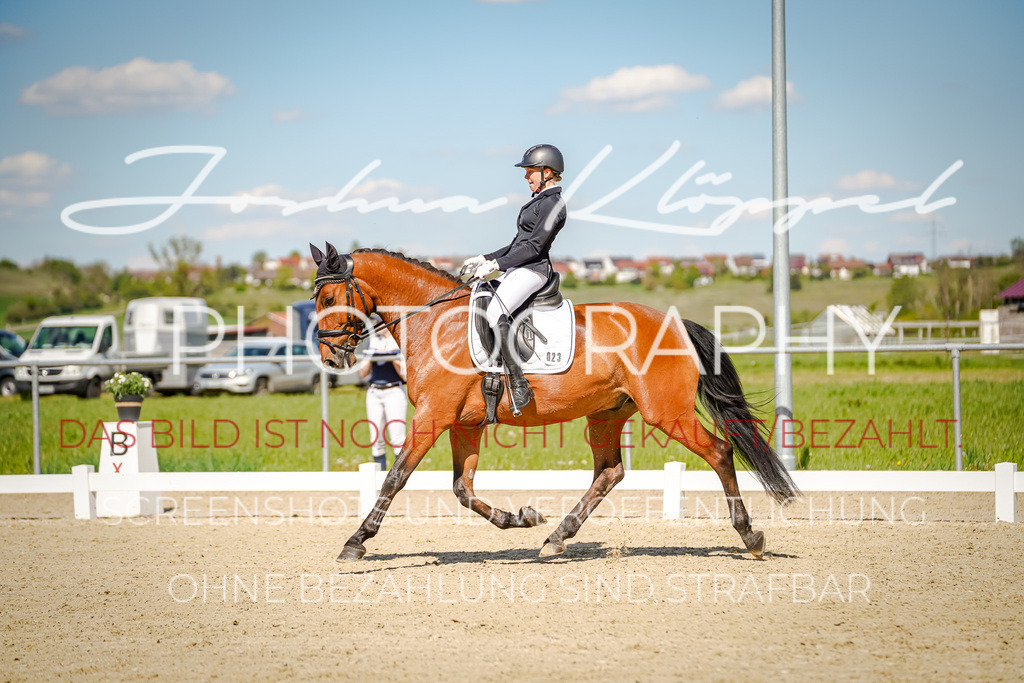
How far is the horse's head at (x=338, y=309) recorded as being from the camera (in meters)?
6.11

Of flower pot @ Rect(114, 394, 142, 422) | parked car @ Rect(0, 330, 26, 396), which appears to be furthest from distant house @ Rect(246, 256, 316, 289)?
flower pot @ Rect(114, 394, 142, 422)

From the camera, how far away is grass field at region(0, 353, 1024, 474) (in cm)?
977

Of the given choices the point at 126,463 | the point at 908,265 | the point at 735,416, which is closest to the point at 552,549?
the point at 735,416

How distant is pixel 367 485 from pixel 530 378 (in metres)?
2.75

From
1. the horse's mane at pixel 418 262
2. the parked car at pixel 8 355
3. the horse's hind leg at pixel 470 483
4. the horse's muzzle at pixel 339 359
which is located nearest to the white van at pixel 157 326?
the parked car at pixel 8 355

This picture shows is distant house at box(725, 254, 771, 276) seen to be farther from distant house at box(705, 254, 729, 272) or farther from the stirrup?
the stirrup

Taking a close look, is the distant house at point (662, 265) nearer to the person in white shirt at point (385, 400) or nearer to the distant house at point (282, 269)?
the distant house at point (282, 269)

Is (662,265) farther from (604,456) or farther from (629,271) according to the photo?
Result: (604,456)

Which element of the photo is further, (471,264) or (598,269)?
Result: (598,269)

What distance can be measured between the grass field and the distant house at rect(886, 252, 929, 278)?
2007cm

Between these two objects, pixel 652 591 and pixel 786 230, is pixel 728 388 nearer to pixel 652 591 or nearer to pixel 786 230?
pixel 652 591

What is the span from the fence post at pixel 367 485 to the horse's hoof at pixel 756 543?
3.56 meters

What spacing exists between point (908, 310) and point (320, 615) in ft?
86.1

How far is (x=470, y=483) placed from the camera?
21.1 feet
